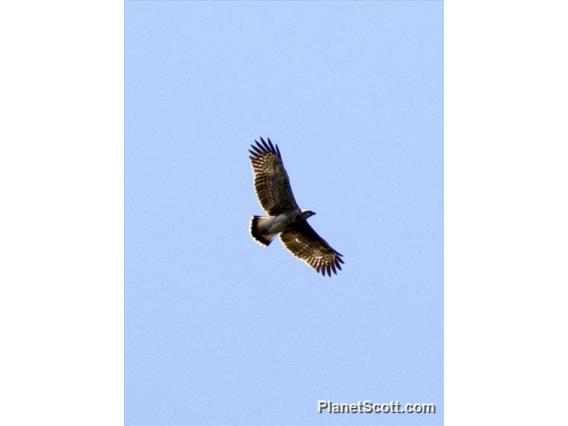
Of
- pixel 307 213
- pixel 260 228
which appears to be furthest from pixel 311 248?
pixel 260 228

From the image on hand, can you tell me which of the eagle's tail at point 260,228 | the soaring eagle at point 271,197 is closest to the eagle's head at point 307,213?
the soaring eagle at point 271,197

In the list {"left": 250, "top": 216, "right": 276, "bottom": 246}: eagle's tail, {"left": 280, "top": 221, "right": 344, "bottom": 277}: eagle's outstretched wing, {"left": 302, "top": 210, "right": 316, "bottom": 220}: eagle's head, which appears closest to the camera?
{"left": 250, "top": 216, "right": 276, "bottom": 246}: eagle's tail

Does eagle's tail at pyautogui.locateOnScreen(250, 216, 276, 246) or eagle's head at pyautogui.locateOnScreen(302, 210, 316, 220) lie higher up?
eagle's head at pyautogui.locateOnScreen(302, 210, 316, 220)

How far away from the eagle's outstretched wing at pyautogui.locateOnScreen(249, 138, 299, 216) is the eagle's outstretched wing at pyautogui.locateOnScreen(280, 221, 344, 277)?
541 millimetres

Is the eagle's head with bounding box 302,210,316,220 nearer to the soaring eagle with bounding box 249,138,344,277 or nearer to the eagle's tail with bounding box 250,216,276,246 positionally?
the soaring eagle with bounding box 249,138,344,277

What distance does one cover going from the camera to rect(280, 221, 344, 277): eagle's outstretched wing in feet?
51.8

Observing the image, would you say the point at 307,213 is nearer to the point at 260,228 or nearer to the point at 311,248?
the point at 260,228

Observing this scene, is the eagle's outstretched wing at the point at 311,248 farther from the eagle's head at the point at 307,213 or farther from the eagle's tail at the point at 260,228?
the eagle's tail at the point at 260,228

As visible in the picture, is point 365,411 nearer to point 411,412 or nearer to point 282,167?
point 411,412

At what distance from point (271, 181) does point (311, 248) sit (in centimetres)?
146

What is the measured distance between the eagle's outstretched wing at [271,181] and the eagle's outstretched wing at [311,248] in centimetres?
54

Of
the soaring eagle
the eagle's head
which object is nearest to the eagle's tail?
the soaring eagle
